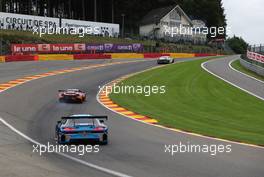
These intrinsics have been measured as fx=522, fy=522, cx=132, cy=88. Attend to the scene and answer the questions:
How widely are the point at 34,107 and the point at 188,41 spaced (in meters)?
85.5

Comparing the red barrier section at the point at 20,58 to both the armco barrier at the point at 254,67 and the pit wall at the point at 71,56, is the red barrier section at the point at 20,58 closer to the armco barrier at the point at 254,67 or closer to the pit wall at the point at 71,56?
the pit wall at the point at 71,56

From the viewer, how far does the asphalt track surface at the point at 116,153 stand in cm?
1154

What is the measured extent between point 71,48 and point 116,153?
52.1m

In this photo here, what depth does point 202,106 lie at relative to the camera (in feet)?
86.2

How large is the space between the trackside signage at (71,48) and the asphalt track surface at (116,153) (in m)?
31.7

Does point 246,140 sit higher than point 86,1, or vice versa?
point 86,1

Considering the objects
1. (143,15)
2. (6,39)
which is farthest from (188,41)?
(6,39)

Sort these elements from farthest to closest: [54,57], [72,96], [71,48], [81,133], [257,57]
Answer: [71,48], [54,57], [257,57], [72,96], [81,133]

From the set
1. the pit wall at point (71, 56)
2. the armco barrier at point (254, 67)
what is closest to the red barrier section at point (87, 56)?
the pit wall at point (71, 56)

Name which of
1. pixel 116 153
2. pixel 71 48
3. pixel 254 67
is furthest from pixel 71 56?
pixel 116 153

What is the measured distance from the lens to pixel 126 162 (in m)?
12.6

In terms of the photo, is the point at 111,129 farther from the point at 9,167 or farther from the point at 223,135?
the point at 9,167

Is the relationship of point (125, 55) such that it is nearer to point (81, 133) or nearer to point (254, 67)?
point (254, 67)

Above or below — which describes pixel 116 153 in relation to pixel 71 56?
below
